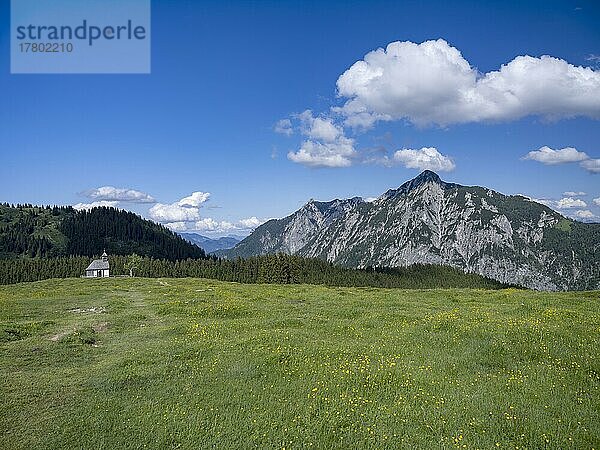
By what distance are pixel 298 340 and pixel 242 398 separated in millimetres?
7288

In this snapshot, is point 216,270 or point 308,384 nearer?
point 308,384

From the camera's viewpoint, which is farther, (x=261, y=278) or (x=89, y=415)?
(x=261, y=278)

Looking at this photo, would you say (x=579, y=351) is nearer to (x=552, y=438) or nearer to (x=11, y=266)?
(x=552, y=438)

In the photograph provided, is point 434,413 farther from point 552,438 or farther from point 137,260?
point 137,260

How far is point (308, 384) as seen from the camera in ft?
56.4

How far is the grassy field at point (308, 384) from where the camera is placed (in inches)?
535

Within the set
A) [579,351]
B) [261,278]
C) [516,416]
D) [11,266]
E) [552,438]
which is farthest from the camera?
[11,266]

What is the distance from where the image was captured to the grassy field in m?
13.6

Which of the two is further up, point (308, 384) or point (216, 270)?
point (308, 384)

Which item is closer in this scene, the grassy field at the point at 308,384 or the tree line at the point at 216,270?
the grassy field at the point at 308,384

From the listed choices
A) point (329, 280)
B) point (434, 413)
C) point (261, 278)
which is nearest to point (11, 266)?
point (261, 278)

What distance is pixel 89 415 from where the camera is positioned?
1491cm

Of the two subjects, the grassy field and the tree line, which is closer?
the grassy field

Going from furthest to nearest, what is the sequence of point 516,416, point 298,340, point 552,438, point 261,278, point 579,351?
point 261,278, point 298,340, point 579,351, point 516,416, point 552,438
